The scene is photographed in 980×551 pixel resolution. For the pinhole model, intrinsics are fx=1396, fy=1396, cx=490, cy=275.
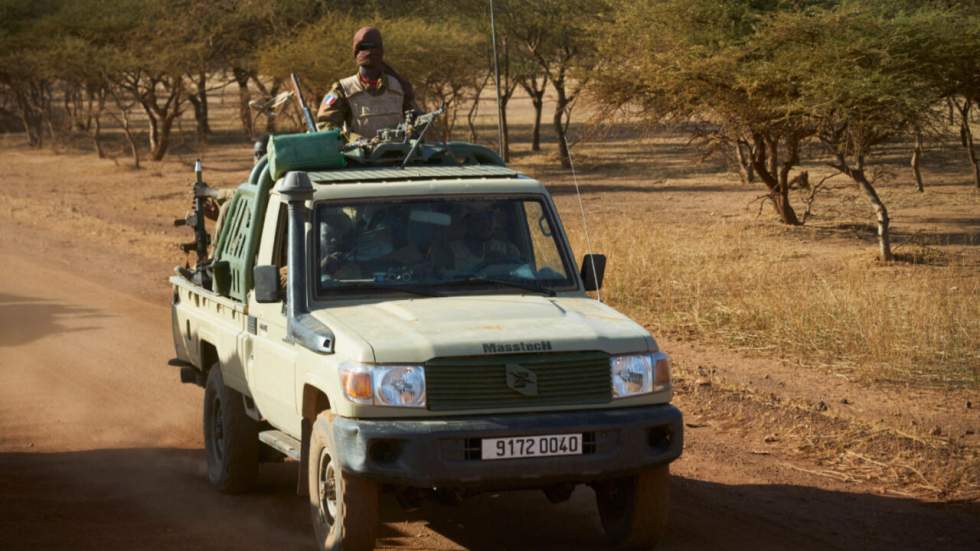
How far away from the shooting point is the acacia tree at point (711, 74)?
19.6 m

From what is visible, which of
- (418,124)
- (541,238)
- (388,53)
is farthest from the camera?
(388,53)

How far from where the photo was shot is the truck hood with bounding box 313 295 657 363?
5582mm

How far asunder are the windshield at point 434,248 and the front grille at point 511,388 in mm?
871

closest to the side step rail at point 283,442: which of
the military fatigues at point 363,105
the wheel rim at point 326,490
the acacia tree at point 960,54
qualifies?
the wheel rim at point 326,490

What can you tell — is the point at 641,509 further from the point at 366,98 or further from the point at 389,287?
the point at 366,98

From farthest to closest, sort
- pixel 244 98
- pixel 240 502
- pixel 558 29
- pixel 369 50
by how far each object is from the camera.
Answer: pixel 244 98, pixel 558 29, pixel 369 50, pixel 240 502

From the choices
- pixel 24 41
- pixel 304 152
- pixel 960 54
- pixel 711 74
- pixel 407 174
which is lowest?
pixel 407 174

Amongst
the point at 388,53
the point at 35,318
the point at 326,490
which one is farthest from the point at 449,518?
the point at 388,53

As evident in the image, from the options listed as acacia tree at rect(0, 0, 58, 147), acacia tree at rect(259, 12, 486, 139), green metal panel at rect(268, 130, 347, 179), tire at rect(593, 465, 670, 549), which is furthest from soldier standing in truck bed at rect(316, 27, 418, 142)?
acacia tree at rect(0, 0, 58, 147)

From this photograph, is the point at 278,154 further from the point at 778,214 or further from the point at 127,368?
the point at 778,214

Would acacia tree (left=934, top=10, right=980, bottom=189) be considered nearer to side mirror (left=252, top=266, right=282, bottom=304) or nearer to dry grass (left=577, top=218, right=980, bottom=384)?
dry grass (left=577, top=218, right=980, bottom=384)

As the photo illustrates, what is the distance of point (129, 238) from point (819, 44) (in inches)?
389

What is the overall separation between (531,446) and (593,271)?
1.43 meters

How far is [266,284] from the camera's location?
638cm
